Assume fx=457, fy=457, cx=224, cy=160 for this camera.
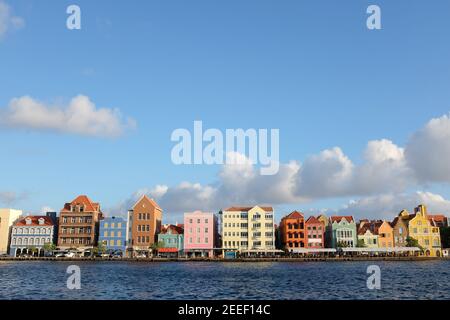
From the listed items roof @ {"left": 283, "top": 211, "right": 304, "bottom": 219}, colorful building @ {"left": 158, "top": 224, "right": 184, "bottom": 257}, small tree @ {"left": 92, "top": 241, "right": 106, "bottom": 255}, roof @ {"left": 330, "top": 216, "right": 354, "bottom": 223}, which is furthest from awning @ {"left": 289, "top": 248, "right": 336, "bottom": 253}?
small tree @ {"left": 92, "top": 241, "right": 106, "bottom": 255}

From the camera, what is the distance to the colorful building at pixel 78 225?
454 ft

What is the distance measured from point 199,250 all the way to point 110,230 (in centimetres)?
2737

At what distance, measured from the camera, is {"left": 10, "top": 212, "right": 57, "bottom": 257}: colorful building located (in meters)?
141

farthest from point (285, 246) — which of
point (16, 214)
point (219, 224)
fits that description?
point (16, 214)

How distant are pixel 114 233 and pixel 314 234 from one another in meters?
60.6

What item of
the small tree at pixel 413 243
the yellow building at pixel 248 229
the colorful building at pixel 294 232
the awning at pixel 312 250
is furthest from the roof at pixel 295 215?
the small tree at pixel 413 243

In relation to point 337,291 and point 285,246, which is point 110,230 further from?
point 337,291

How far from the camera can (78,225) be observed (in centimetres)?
13912

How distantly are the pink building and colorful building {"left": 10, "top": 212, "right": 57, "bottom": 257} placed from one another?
1662 inches

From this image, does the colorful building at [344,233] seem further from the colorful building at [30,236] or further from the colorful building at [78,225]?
the colorful building at [30,236]

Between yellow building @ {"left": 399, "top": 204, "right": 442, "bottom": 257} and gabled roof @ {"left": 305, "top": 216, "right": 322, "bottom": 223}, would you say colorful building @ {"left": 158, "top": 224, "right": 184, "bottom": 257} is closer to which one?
gabled roof @ {"left": 305, "top": 216, "right": 322, "bottom": 223}

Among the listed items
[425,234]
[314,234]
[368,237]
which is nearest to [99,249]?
[314,234]
